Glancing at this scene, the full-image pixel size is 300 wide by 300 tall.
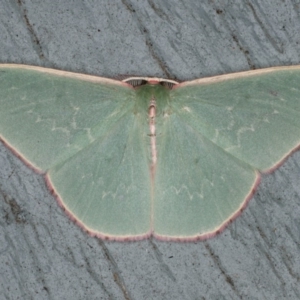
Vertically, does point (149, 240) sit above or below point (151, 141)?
below

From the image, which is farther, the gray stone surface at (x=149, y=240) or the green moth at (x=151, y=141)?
the gray stone surface at (x=149, y=240)

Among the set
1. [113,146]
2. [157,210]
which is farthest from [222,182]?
[113,146]

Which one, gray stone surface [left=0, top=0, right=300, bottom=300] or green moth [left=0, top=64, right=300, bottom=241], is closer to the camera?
green moth [left=0, top=64, right=300, bottom=241]
